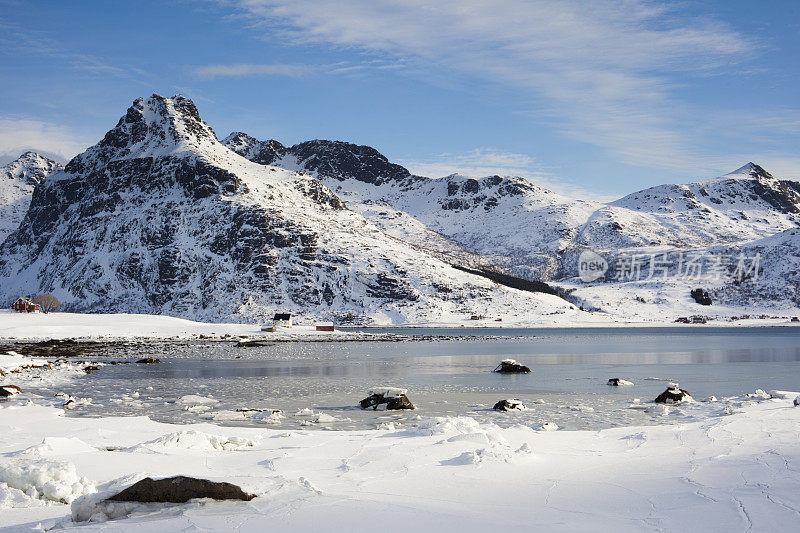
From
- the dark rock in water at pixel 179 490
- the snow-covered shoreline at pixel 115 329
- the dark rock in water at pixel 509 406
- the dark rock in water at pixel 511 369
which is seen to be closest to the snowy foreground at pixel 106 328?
the snow-covered shoreline at pixel 115 329

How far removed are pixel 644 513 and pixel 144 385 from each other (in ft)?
101

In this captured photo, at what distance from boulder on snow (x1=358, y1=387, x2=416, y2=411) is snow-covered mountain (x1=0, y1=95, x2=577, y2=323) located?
4933 inches

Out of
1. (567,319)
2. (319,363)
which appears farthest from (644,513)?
(567,319)

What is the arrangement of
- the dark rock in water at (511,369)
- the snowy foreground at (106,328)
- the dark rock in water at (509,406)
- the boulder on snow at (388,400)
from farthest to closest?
1. the snowy foreground at (106,328)
2. the dark rock in water at (511,369)
3. the boulder on snow at (388,400)
4. the dark rock in water at (509,406)

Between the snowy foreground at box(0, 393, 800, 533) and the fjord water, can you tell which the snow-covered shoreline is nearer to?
the fjord water

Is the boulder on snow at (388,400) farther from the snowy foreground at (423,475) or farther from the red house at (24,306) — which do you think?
the red house at (24,306)

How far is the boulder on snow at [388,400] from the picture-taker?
25.9 metres

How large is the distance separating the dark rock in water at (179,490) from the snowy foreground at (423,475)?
0.17 metres

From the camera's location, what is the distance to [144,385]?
35219 millimetres

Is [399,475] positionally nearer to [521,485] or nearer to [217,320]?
[521,485]

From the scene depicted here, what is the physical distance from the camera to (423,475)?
1351 cm

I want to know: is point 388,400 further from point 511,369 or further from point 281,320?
point 281,320

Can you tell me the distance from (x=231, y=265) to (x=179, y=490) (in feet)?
514

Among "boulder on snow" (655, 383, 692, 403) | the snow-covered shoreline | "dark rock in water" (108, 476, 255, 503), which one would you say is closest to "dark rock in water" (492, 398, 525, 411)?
"boulder on snow" (655, 383, 692, 403)
